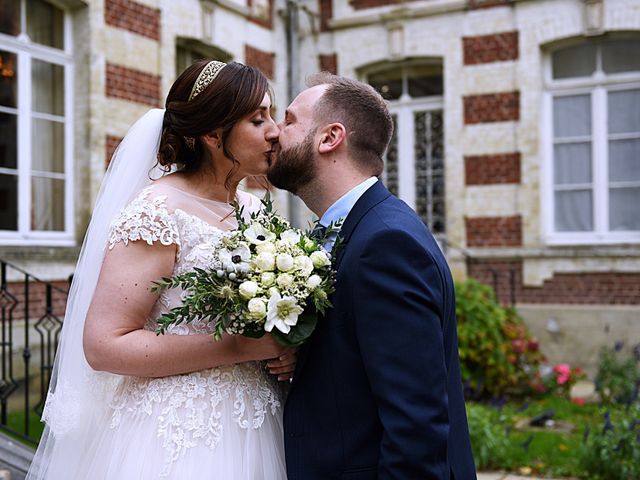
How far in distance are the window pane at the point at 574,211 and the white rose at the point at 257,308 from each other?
8356 millimetres

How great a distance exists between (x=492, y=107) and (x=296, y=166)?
8.00 meters

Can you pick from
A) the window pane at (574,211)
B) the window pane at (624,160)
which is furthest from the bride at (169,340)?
the window pane at (624,160)

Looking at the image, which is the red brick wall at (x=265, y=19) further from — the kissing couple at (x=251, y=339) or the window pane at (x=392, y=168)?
the kissing couple at (x=251, y=339)

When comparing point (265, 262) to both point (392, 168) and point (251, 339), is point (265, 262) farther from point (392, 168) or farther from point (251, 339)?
point (392, 168)

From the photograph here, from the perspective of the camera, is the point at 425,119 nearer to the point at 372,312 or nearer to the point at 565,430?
the point at 565,430

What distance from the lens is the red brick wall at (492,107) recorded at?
31.9 ft

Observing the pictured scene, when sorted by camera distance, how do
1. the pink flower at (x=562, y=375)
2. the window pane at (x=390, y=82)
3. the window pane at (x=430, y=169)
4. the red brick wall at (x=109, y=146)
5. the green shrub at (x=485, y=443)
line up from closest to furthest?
1. the green shrub at (x=485, y=443)
2. the red brick wall at (x=109, y=146)
3. the pink flower at (x=562, y=375)
4. the window pane at (x=430, y=169)
5. the window pane at (x=390, y=82)

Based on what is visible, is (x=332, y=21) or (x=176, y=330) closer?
(x=176, y=330)

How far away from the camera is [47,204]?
7.47 m

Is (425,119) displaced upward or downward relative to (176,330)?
upward

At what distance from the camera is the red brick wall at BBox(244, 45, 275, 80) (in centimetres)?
995

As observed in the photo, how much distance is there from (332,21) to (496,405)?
6154 millimetres

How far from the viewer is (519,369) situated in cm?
829

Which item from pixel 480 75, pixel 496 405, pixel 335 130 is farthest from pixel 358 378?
pixel 480 75
